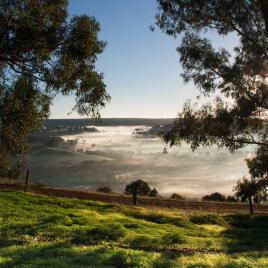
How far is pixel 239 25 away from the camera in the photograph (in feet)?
108

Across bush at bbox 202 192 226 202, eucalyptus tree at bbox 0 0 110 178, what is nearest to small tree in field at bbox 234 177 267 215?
eucalyptus tree at bbox 0 0 110 178

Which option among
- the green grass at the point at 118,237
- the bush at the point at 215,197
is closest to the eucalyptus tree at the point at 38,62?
the green grass at the point at 118,237

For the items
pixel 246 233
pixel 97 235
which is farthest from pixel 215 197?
pixel 97 235

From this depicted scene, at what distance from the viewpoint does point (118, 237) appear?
2308 cm

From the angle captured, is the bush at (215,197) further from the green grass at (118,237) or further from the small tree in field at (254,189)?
the green grass at (118,237)

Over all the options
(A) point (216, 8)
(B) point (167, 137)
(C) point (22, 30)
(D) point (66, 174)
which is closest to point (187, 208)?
(B) point (167, 137)

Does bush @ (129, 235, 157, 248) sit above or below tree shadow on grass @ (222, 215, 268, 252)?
above

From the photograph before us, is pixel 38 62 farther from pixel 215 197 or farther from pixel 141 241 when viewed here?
pixel 215 197

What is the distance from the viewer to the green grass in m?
16.1

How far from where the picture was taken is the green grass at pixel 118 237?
52.9 feet

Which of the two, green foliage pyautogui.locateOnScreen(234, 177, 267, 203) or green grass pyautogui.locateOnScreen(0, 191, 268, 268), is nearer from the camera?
green grass pyautogui.locateOnScreen(0, 191, 268, 268)

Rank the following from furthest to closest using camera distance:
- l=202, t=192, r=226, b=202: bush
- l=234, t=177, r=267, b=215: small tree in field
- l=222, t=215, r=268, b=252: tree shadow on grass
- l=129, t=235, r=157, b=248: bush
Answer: l=202, t=192, r=226, b=202: bush → l=234, t=177, r=267, b=215: small tree in field → l=222, t=215, r=268, b=252: tree shadow on grass → l=129, t=235, r=157, b=248: bush

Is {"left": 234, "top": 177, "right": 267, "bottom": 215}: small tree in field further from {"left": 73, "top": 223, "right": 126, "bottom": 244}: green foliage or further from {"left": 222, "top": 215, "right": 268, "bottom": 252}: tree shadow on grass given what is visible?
{"left": 73, "top": 223, "right": 126, "bottom": 244}: green foliage

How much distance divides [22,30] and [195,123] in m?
11.9
